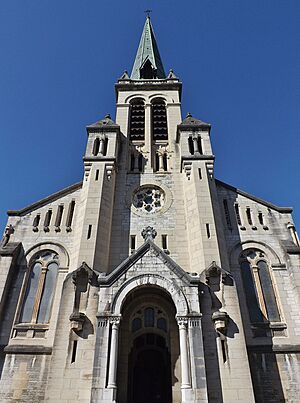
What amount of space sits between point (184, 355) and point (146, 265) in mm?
4337

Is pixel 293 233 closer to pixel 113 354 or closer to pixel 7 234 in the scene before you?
pixel 113 354

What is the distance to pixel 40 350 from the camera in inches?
625

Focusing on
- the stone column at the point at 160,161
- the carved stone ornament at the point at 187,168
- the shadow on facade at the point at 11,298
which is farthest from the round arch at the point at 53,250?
the carved stone ornament at the point at 187,168

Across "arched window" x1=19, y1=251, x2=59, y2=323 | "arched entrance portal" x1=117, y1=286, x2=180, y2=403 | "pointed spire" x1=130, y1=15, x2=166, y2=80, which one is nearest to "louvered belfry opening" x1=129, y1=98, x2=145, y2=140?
"pointed spire" x1=130, y1=15, x2=166, y2=80

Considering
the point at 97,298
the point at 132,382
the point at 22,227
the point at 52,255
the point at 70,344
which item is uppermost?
the point at 22,227

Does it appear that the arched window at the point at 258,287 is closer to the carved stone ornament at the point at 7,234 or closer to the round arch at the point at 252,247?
the round arch at the point at 252,247

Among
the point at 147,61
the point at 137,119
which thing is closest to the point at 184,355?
the point at 137,119

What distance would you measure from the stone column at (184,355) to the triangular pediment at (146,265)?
6.10 feet

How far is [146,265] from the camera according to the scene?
A: 16016 millimetres

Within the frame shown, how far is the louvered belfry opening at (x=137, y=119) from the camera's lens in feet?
87.9

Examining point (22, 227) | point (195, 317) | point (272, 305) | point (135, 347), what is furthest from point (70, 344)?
point (272, 305)

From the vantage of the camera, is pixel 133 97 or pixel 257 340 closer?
pixel 257 340

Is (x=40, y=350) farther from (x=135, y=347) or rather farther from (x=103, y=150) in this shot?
(x=103, y=150)

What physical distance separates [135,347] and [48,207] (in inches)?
406
